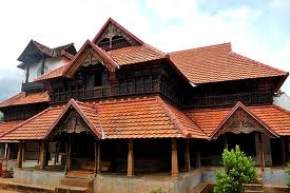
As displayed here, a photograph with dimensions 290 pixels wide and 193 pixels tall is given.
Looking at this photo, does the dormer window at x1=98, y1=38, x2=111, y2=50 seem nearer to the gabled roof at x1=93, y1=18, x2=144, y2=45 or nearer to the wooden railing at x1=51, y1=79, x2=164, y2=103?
the gabled roof at x1=93, y1=18, x2=144, y2=45

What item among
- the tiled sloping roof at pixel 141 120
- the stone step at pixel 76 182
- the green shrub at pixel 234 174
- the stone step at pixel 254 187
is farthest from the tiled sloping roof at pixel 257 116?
the stone step at pixel 76 182

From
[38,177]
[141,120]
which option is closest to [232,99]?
[141,120]

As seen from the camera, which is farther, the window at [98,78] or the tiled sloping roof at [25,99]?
the tiled sloping roof at [25,99]

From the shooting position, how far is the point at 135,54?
599 inches

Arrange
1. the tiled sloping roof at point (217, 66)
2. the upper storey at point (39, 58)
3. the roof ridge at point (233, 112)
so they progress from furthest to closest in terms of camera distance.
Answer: the upper storey at point (39, 58)
the tiled sloping roof at point (217, 66)
the roof ridge at point (233, 112)

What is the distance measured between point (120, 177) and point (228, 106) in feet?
25.9

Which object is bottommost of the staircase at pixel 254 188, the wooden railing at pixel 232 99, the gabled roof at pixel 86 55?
the staircase at pixel 254 188

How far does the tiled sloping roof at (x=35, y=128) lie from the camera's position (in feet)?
47.8

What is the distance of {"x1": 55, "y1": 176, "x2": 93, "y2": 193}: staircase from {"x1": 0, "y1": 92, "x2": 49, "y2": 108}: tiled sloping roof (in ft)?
30.9

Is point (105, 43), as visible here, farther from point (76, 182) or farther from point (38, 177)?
point (76, 182)

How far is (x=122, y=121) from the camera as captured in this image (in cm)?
1325

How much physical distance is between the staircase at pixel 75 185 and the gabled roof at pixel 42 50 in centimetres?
1366

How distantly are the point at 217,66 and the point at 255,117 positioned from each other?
5.46m

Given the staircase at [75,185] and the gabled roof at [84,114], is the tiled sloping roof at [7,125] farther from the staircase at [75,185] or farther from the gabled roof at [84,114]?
the staircase at [75,185]
